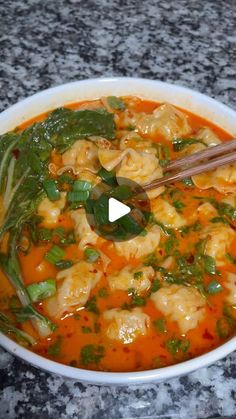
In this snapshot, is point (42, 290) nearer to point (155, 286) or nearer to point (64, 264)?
point (64, 264)

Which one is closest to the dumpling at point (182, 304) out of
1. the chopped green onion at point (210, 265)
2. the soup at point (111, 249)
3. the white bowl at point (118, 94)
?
the soup at point (111, 249)

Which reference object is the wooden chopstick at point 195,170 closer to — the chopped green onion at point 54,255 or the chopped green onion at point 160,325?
the chopped green onion at point 54,255

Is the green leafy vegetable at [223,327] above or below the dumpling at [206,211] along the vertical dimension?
below

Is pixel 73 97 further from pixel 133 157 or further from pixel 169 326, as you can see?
pixel 169 326

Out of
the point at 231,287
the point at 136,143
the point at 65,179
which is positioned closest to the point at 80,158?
the point at 65,179

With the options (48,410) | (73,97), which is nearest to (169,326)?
(48,410)

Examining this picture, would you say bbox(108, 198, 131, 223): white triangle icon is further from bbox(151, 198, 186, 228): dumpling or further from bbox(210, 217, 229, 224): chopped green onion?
bbox(210, 217, 229, 224): chopped green onion
